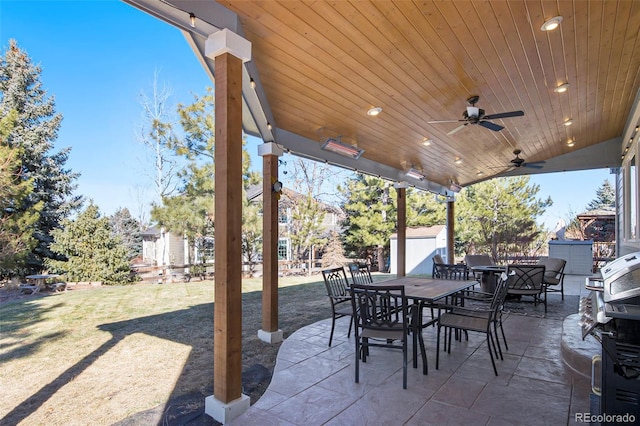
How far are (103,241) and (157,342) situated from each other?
7.64 metres

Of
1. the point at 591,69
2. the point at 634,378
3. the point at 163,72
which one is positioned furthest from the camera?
the point at 163,72

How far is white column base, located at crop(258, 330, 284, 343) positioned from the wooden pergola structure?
3cm

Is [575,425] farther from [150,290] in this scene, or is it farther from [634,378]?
[150,290]

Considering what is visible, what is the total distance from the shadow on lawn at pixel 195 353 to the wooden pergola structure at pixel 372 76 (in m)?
0.31

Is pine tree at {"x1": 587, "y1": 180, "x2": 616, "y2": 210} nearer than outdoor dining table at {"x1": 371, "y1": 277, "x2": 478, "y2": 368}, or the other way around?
outdoor dining table at {"x1": 371, "y1": 277, "x2": 478, "y2": 368}

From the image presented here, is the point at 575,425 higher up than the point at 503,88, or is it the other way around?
the point at 503,88

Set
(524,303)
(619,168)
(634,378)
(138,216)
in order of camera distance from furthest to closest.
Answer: (138,216) < (619,168) < (524,303) < (634,378)

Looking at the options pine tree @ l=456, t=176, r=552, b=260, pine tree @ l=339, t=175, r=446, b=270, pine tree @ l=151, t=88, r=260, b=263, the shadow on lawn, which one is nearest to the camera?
the shadow on lawn

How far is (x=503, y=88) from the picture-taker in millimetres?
4129

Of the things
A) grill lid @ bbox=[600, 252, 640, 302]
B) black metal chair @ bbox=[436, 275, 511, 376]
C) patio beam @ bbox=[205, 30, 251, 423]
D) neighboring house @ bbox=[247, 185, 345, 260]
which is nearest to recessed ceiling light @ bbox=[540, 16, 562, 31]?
grill lid @ bbox=[600, 252, 640, 302]

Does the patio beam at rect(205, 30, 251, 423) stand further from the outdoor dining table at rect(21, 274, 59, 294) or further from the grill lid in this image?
the outdoor dining table at rect(21, 274, 59, 294)

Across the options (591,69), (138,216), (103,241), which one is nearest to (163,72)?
(103,241)

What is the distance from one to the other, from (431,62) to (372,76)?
0.57 meters

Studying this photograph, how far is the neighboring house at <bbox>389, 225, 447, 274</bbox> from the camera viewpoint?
12.8 m
